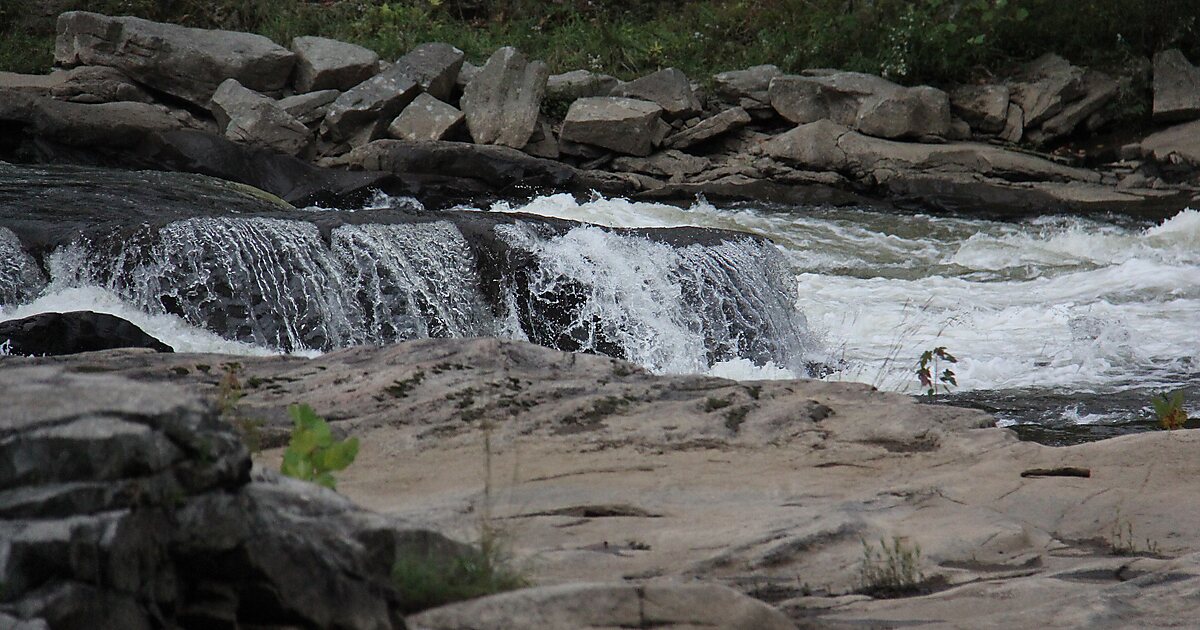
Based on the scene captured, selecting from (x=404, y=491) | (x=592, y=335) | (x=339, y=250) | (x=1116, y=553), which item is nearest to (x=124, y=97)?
(x=339, y=250)

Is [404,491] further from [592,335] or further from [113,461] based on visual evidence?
[592,335]

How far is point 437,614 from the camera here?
250 cm

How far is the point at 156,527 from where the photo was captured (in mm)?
2131

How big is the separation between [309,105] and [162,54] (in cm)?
200

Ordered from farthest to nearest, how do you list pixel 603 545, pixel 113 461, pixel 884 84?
1. pixel 884 84
2. pixel 603 545
3. pixel 113 461

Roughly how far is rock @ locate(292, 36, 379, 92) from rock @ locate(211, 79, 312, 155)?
125 cm

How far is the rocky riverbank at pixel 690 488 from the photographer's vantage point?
2574 mm

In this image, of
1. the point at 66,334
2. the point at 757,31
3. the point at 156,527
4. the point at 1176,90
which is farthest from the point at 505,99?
the point at 156,527

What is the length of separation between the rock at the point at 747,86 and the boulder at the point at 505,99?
282cm

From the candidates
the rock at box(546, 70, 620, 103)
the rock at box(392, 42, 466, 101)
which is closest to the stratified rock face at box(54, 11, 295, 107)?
the rock at box(392, 42, 466, 101)

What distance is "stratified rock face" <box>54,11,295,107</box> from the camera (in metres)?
16.3

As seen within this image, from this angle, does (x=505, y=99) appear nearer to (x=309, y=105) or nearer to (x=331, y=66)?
(x=331, y=66)

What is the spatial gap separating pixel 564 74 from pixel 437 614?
53.3 feet

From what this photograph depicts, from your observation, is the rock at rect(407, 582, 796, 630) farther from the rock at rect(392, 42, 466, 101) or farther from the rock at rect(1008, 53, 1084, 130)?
the rock at rect(1008, 53, 1084, 130)
